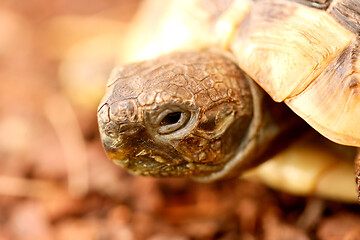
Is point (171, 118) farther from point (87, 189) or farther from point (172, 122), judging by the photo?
point (87, 189)

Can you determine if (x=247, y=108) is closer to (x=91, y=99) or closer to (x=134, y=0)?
(x=91, y=99)

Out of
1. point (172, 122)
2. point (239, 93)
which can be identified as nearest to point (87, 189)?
point (172, 122)

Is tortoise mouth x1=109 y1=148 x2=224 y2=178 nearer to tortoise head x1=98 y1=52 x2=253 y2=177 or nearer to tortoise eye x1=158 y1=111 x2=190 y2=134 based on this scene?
tortoise head x1=98 y1=52 x2=253 y2=177

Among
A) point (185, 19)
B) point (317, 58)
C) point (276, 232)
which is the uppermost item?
point (317, 58)

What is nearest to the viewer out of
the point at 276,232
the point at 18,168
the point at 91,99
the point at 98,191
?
the point at 276,232

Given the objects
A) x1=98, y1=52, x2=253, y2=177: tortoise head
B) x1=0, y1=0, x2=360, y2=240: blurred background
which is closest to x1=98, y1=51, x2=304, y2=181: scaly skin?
x1=98, y1=52, x2=253, y2=177: tortoise head

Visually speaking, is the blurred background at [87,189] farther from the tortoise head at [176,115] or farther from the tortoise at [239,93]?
Result: the tortoise head at [176,115]

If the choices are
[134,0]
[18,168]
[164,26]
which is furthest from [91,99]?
[134,0]
